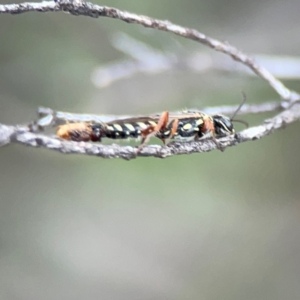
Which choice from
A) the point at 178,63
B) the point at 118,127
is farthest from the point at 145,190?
the point at 118,127

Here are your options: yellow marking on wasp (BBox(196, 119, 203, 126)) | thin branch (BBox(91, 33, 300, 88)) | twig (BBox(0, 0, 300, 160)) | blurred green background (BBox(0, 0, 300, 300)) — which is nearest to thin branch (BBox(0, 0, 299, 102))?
twig (BBox(0, 0, 300, 160))

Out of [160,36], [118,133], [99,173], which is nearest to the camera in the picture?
[118,133]

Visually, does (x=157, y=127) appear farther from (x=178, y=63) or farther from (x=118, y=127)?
(x=178, y=63)

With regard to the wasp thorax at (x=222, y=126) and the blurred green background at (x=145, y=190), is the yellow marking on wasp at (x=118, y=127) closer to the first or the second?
the wasp thorax at (x=222, y=126)

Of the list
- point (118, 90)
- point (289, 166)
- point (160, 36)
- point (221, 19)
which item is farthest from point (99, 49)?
point (289, 166)

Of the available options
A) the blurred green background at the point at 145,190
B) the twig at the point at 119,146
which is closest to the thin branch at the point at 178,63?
the blurred green background at the point at 145,190

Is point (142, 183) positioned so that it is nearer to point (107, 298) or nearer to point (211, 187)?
point (211, 187)
